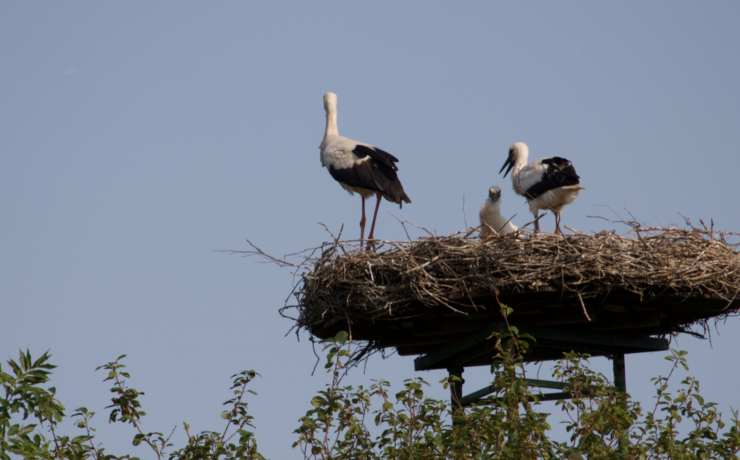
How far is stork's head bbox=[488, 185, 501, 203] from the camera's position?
1030 centimetres

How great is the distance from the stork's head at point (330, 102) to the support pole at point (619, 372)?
4.86 meters

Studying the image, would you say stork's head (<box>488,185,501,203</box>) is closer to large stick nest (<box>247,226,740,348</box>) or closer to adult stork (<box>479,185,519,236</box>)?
adult stork (<box>479,185,519,236</box>)

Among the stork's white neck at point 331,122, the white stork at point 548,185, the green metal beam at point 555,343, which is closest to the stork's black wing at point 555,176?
the white stork at point 548,185

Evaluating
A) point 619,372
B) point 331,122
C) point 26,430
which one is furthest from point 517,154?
point 26,430

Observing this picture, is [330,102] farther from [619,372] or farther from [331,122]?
[619,372]

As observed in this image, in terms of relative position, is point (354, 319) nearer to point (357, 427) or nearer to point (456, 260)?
point (456, 260)

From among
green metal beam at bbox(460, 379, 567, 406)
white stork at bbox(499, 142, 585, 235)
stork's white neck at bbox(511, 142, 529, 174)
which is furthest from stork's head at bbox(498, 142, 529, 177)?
green metal beam at bbox(460, 379, 567, 406)

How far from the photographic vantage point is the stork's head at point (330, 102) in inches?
452

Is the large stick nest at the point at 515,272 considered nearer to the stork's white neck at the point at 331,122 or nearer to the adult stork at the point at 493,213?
the adult stork at the point at 493,213

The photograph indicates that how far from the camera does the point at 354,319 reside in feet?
25.6

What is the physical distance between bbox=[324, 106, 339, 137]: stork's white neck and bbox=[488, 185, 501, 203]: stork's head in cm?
214

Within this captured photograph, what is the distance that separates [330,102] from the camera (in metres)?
11.5

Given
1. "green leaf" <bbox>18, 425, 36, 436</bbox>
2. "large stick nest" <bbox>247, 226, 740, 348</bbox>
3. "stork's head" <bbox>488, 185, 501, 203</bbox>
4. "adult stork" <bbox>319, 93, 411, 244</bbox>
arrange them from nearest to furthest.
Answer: "green leaf" <bbox>18, 425, 36, 436</bbox> → "large stick nest" <bbox>247, 226, 740, 348</bbox> → "adult stork" <bbox>319, 93, 411, 244</bbox> → "stork's head" <bbox>488, 185, 501, 203</bbox>

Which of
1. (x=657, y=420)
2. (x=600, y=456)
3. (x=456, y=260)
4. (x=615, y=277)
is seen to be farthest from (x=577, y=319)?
(x=600, y=456)
